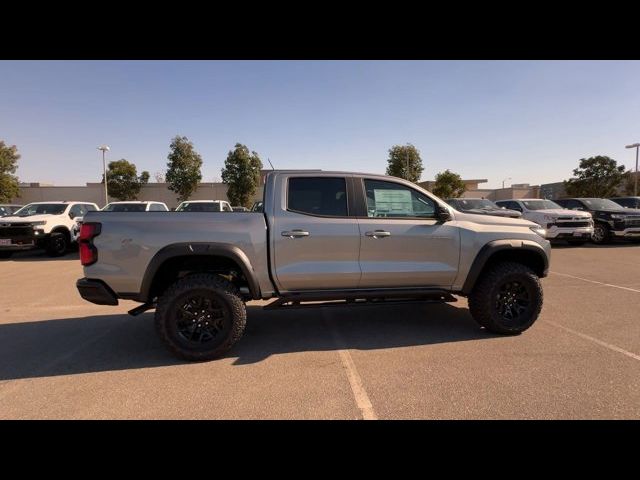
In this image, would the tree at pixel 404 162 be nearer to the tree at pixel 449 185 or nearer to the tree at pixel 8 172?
the tree at pixel 449 185

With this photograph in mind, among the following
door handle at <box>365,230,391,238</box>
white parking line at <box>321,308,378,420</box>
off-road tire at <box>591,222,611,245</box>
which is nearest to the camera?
white parking line at <box>321,308,378,420</box>

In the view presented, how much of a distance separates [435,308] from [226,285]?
3.33 metres

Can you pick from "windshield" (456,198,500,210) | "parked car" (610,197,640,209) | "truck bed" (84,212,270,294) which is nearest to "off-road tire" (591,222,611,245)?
"windshield" (456,198,500,210)

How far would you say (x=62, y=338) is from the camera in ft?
13.3

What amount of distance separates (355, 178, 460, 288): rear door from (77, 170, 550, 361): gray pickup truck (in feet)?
0.04

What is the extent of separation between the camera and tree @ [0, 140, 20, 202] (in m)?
29.0

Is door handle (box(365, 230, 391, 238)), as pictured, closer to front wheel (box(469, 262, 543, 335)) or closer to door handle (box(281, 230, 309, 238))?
door handle (box(281, 230, 309, 238))

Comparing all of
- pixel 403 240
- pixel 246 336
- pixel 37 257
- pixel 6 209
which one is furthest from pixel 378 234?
pixel 6 209

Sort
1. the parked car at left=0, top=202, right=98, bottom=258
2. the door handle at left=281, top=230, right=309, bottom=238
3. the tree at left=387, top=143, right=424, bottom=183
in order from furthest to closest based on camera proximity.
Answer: the tree at left=387, top=143, right=424, bottom=183
the parked car at left=0, top=202, right=98, bottom=258
the door handle at left=281, top=230, right=309, bottom=238

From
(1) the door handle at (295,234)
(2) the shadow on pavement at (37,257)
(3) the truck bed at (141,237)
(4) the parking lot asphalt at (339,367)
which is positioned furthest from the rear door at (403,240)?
(2) the shadow on pavement at (37,257)

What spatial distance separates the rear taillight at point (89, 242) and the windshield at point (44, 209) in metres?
10.1

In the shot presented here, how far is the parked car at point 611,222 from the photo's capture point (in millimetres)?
12102
